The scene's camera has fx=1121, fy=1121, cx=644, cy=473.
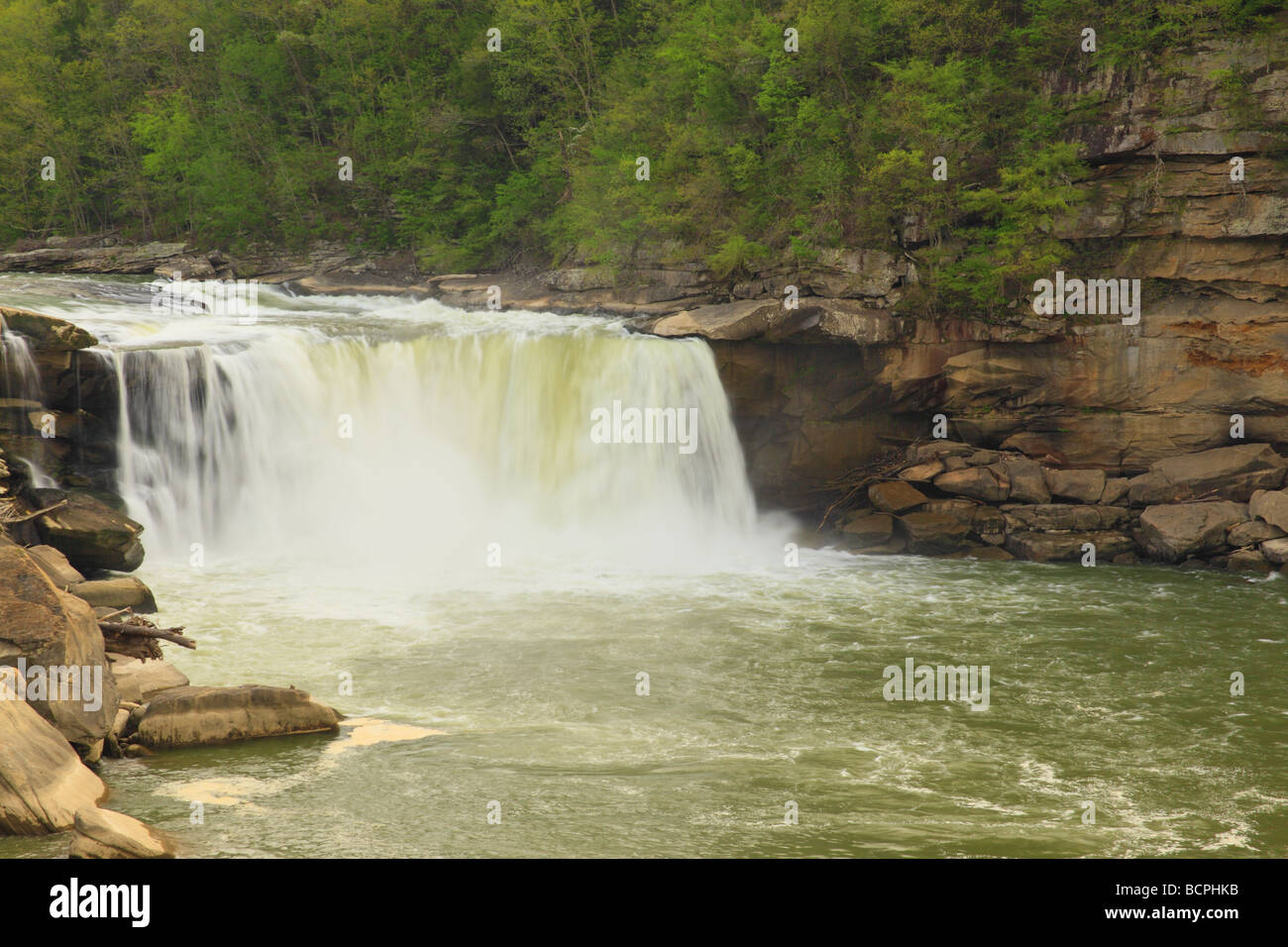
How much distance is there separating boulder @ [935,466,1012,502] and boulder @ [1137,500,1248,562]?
8.11ft

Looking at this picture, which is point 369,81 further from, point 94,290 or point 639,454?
point 639,454

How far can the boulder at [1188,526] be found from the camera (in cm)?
1944

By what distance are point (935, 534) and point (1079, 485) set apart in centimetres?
278

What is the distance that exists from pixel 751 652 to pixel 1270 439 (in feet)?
40.1

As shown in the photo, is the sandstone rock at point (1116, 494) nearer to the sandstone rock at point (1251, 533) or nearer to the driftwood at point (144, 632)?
the sandstone rock at point (1251, 533)

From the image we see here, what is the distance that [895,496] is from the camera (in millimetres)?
21234

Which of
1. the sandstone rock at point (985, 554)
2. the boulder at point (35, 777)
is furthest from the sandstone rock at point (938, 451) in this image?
the boulder at point (35, 777)

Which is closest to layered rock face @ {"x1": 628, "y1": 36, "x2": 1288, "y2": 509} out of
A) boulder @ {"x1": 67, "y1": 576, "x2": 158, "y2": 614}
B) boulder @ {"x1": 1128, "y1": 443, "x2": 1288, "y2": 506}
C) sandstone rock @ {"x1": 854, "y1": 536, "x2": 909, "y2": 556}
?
boulder @ {"x1": 1128, "y1": 443, "x2": 1288, "y2": 506}

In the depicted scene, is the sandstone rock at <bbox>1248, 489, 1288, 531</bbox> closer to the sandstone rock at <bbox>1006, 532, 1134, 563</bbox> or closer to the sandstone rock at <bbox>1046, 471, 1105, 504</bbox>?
the sandstone rock at <bbox>1006, 532, 1134, 563</bbox>

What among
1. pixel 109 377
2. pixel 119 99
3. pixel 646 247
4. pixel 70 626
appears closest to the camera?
pixel 70 626

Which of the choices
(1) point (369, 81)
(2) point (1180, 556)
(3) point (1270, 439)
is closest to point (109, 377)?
(2) point (1180, 556)

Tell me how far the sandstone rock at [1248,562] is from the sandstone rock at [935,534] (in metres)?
4.42

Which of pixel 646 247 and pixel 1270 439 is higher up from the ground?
pixel 646 247

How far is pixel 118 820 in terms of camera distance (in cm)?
767
